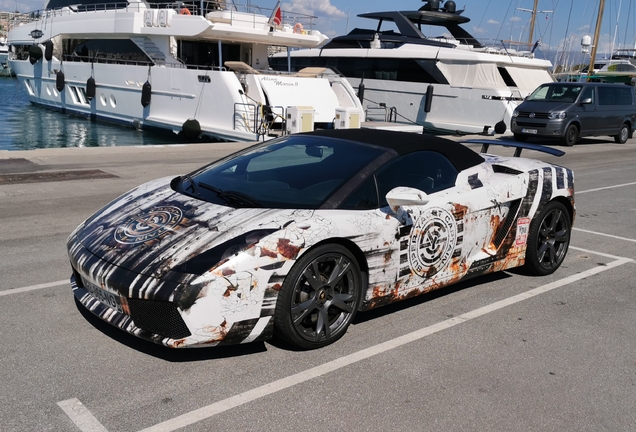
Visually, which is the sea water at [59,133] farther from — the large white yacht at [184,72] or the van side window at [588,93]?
the van side window at [588,93]

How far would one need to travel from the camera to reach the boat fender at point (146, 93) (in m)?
25.6

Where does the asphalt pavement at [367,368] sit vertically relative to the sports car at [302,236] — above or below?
below

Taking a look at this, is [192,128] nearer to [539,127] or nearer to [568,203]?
[539,127]

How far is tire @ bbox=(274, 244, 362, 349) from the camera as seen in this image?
3.83 meters

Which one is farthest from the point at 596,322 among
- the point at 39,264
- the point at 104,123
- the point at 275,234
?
the point at 104,123

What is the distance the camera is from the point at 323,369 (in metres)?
3.82

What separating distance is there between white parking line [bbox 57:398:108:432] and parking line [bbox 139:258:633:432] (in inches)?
A: 9.6

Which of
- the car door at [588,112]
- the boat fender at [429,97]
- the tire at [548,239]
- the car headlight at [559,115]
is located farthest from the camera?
the boat fender at [429,97]

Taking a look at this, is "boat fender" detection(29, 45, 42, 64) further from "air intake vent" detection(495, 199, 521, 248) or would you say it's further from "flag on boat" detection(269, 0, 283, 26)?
"air intake vent" detection(495, 199, 521, 248)

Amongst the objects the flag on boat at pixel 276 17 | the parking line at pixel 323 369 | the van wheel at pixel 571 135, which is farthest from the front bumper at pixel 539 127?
the parking line at pixel 323 369

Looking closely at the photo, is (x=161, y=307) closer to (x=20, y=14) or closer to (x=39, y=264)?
(x=39, y=264)

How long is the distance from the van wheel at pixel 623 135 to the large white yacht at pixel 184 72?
920 centimetres

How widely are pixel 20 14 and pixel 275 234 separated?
3823cm

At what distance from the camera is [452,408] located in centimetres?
344
